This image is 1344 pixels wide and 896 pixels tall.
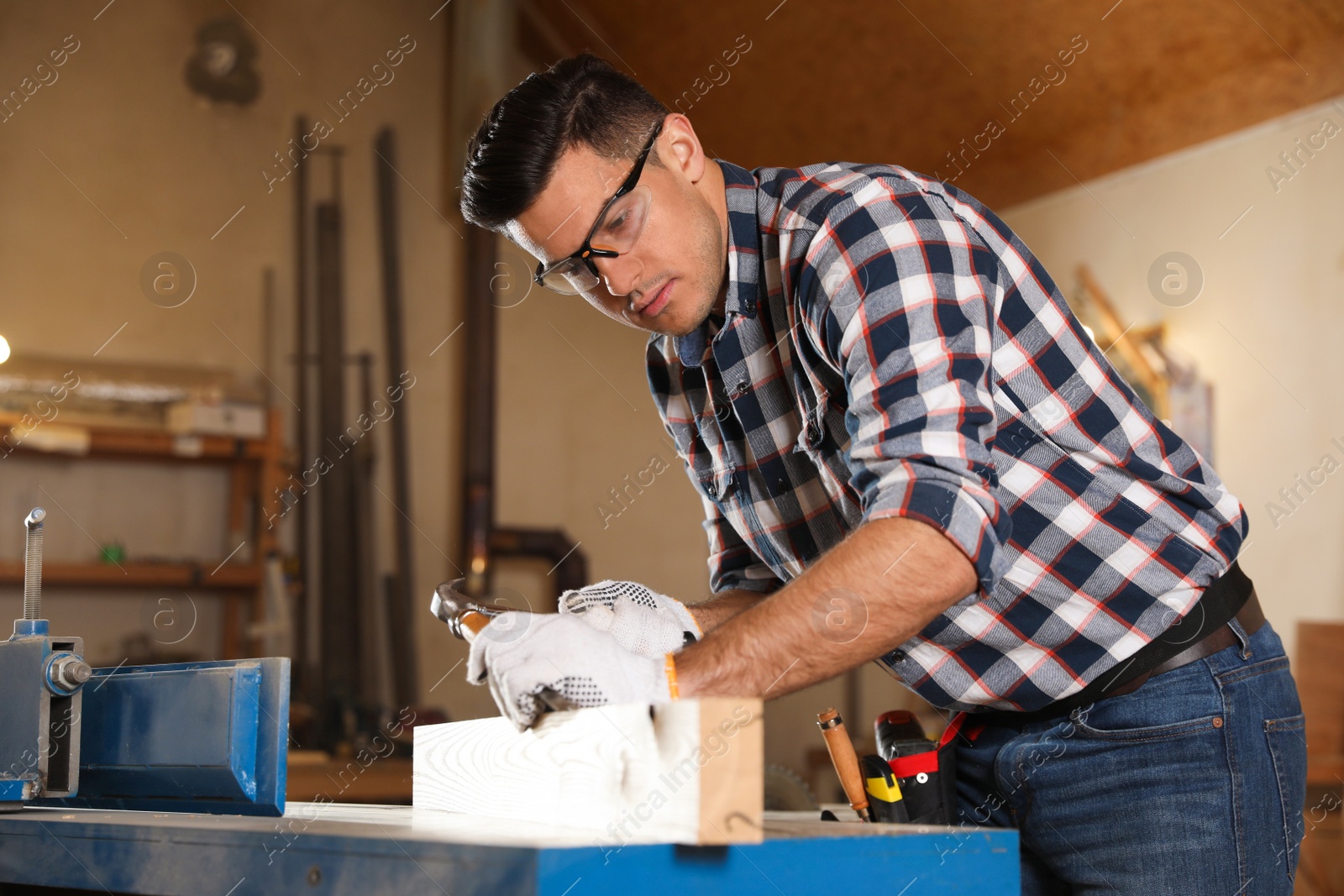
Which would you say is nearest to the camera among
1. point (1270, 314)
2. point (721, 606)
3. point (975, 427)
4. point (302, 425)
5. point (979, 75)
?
point (975, 427)

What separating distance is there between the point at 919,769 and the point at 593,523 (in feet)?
12.8

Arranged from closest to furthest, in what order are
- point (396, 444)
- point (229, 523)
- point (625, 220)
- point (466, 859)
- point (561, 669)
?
point (466, 859)
point (561, 669)
point (625, 220)
point (229, 523)
point (396, 444)

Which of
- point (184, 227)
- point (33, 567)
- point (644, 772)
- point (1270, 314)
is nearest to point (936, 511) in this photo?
point (644, 772)

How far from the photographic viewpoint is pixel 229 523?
4414 mm

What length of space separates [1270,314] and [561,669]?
12.1 feet

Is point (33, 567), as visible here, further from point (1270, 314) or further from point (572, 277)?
point (1270, 314)

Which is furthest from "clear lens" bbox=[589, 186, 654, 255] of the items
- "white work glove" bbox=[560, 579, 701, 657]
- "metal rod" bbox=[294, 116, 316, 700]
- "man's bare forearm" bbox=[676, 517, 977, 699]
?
"metal rod" bbox=[294, 116, 316, 700]

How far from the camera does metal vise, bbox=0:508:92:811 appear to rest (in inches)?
47.5

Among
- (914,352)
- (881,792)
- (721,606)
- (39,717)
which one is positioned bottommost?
(881,792)

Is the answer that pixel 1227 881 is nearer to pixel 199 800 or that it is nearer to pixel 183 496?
pixel 199 800

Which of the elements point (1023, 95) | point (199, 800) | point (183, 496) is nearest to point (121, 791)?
point (199, 800)

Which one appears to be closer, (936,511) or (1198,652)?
(936,511)

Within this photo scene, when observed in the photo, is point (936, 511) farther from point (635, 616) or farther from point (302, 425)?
point (302, 425)

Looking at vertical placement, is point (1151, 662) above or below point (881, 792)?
above
